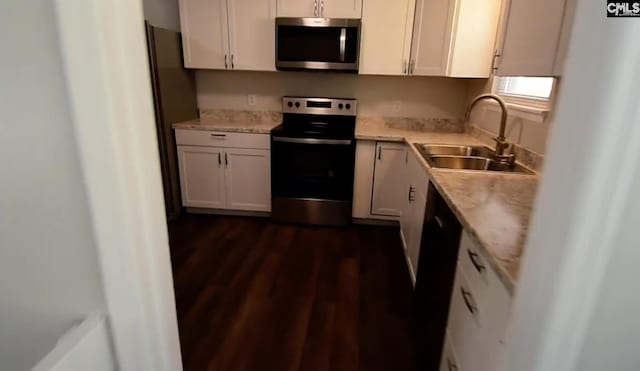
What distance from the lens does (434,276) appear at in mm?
1563

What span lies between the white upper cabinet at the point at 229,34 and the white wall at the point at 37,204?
8.93 ft

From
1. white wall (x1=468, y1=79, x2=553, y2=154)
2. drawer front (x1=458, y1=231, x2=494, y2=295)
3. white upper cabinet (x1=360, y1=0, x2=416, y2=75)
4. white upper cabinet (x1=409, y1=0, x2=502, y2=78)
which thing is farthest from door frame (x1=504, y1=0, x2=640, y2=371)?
white upper cabinet (x1=360, y1=0, x2=416, y2=75)

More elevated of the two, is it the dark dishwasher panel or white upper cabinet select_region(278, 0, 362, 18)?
white upper cabinet select_region(278, 0, 362, 18)

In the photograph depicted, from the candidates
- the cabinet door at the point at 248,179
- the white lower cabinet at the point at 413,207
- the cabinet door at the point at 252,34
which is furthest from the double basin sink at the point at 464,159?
the cabinet door at the point at 252,34

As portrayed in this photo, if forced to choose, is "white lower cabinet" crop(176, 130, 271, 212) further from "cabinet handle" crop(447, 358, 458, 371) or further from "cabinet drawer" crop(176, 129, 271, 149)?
"cabinet handle" crop(447, 358, 458, 371)

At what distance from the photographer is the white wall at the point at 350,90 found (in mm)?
3293

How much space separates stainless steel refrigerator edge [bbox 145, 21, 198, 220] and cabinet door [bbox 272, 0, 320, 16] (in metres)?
0.99

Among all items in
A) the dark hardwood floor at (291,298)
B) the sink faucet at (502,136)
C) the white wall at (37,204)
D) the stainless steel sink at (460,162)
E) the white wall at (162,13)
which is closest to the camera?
the white wall at (37,204)

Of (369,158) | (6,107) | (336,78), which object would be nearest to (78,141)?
(6,107)

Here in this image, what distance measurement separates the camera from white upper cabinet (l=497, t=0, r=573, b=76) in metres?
1.29

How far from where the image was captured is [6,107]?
544 mm

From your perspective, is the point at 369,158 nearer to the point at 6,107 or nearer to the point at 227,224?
the point at 227,224

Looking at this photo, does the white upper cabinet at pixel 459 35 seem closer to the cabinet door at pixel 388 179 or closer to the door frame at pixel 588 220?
the cabinet door at pixel 388 179

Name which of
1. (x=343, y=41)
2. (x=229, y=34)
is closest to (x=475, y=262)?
(x=343, y=41)
